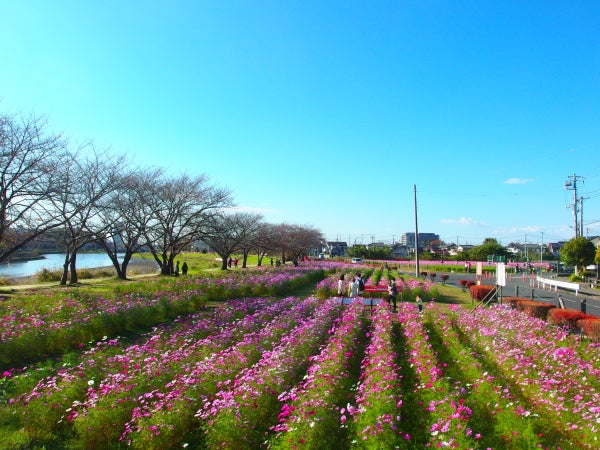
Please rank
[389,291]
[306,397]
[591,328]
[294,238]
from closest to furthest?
[306,397] → [591,328] → [389,291] → [294,238]

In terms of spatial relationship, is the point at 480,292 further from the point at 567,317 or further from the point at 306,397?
the point at 306,397

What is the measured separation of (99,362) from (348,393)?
445 centimetres

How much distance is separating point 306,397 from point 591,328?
8.74 meters

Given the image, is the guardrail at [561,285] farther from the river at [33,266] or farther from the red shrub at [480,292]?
the river at [33,266]

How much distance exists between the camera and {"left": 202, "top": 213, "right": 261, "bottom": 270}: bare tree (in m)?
32.2

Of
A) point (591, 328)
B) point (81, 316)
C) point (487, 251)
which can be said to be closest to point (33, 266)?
point (81, 316)

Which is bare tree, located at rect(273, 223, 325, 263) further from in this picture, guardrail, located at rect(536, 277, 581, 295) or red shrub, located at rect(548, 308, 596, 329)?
red shrub, located at rect(548, 308, 596, 329)

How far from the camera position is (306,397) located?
18.6 ft

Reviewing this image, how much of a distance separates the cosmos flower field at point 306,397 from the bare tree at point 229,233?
901 inches

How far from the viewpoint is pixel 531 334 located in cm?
944

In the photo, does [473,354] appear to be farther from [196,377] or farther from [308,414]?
[196,377]

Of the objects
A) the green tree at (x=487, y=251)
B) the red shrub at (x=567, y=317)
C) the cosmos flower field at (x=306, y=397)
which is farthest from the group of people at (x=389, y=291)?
the green tree at (x=487, y=251)

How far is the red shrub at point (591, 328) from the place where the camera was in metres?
10.1

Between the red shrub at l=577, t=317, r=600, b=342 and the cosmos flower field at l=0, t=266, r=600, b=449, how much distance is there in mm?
1315
